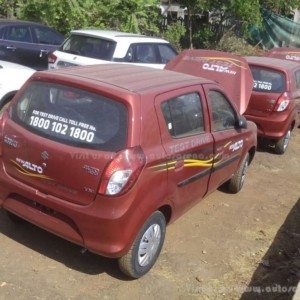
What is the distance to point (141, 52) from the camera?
9547mm

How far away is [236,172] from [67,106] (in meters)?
2.91

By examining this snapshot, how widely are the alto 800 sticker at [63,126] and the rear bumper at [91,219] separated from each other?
499 mm

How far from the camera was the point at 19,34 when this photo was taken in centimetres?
1070

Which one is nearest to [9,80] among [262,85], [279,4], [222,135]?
[222,135]

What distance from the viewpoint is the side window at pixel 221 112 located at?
4.96 metres

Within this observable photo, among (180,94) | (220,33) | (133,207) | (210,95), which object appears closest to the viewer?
(133,207)

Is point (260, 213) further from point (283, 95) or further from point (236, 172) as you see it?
point (283, 95)

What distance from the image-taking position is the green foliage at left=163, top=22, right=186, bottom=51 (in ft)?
59.8

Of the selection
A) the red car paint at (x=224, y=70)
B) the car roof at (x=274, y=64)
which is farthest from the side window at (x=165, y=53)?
the red car paint at (x=224, y=70)

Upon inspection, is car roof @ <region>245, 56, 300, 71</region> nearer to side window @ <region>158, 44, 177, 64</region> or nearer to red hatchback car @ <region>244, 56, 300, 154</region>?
red hatchback car @ <region>244, 56, 300, 154</region>

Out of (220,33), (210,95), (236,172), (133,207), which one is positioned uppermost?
(210,95)

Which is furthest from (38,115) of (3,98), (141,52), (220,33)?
(220,33)

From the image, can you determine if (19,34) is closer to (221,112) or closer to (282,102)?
(282,102)

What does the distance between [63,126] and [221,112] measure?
199 cm
